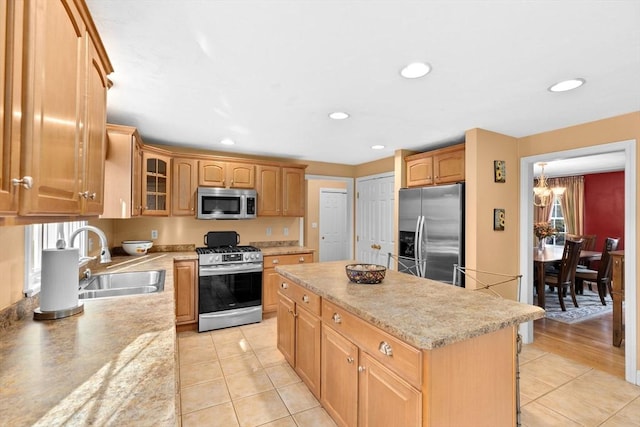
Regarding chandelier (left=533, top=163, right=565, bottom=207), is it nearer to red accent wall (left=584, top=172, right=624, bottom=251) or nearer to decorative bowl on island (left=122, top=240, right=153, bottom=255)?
red accent wall (left=584, top=172, right=624, bottom=251)

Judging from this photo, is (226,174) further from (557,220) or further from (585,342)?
(557,220)

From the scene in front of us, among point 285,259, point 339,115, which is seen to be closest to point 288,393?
point 285,259

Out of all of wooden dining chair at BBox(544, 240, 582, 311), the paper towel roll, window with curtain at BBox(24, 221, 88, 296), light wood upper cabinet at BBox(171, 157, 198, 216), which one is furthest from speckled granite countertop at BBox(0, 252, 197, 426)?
wooden dining chair at BBox(544, 240, 582, 311)

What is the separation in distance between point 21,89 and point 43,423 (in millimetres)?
808

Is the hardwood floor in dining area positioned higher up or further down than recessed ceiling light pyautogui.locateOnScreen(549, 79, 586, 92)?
further down

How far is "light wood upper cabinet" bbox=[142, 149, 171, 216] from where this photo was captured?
11.1 feet

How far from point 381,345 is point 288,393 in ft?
4.12

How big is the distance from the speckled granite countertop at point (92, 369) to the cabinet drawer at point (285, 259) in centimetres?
238

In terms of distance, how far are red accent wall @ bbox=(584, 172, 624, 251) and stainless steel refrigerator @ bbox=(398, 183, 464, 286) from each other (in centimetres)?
518

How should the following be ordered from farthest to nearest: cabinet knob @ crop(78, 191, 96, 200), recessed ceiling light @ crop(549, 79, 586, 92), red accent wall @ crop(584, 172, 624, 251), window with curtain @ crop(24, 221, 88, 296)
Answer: red accent wall @ crop(584, 172, 624, 251) < recessed ceiling light @ crop(549, 79, 586, 92) < window with curtain @ crop(24, 221, 88, 296) < cabinet knob @ crop(78, 191, 96, 200)

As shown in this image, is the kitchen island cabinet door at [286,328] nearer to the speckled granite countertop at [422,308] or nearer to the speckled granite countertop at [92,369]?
the speckled granite countertop at [422,308]

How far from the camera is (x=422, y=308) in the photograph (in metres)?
1.60

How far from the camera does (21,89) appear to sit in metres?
0.74

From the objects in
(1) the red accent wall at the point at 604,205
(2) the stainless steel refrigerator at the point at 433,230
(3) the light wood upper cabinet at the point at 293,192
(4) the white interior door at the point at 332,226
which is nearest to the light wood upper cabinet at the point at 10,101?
(2) the stainless steel refrigerator at the point at 433,230
